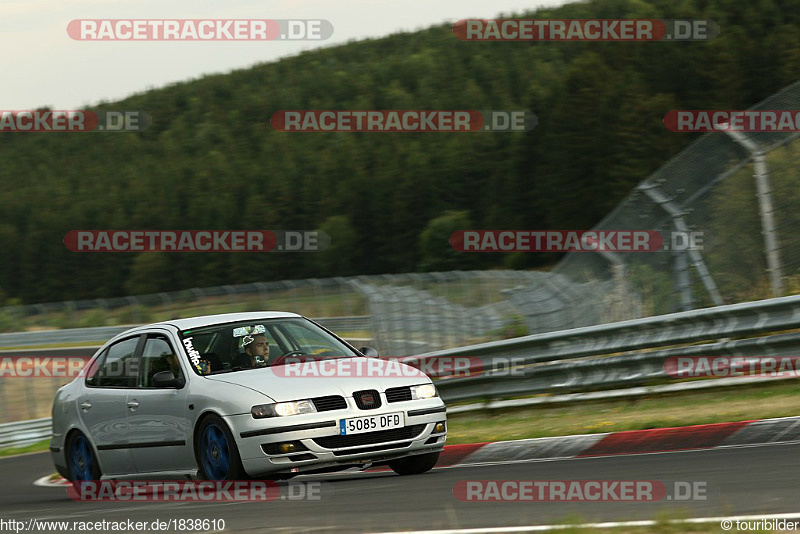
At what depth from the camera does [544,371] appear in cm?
1257

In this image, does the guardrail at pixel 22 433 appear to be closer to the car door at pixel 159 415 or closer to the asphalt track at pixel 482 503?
the asphalt track at pixel 482 503

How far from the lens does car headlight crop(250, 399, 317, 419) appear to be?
8.07m

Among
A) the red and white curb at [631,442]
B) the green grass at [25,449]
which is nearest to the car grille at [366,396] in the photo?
the red and white curb at [631,442]

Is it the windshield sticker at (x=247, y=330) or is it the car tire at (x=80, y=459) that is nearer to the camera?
the windshield sticker at (x=247, y=330)

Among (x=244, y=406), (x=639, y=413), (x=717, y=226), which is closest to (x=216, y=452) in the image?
(x=244, y=406)

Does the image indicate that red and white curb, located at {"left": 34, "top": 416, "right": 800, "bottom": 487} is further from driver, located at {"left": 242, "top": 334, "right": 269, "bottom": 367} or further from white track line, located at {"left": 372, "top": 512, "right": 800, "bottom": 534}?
white track line, located at {"left": 372, "top": 512, "right": 800, "bottom": 534}

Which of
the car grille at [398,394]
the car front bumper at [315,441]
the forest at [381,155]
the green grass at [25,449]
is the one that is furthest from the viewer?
the forest at [381,155]

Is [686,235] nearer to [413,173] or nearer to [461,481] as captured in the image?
[461,481]

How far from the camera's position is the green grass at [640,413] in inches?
391

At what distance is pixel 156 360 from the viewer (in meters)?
9.30

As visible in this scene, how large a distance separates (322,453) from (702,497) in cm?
299

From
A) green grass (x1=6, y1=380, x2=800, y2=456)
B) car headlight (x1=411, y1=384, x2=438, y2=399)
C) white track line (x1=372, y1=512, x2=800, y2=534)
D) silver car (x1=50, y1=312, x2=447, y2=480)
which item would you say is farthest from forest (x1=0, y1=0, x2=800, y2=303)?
white track line (x1=372, y1=512, x2=800, y2=534)

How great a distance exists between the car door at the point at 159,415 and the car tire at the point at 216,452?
0.11 meters

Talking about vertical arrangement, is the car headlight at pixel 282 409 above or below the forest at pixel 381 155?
below
